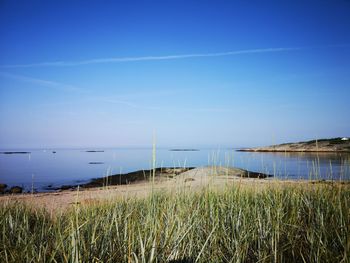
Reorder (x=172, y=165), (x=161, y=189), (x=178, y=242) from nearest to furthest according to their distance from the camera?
(x=178, y=242) < (x=161, y=189) < (x=172, y=165)

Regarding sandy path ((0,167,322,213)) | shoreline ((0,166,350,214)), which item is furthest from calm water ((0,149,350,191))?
sandy path ((0,167,322,213))

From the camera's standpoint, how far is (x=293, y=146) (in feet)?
154

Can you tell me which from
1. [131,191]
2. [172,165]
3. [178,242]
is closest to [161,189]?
[178,242]

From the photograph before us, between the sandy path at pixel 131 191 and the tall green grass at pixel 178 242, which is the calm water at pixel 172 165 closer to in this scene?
the sandy path at pixel 131 191

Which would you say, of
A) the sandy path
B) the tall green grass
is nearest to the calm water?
the sandy path

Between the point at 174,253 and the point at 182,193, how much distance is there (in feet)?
7.43

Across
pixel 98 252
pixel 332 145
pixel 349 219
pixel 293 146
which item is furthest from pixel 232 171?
pixel 293 146

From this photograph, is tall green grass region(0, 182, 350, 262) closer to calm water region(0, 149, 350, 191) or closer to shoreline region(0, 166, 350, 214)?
shoreline region(0, 166, 350, 214)

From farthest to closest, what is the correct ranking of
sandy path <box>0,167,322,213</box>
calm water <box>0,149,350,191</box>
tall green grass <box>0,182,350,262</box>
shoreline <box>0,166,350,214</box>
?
1. calm water <box>0,149,350,191</box>
2. sandy path <box>0,167,322,213</box>
3. shoreline <box>0,166,350,214</box>
4. tall green grass <box>0,182,350,262</box>

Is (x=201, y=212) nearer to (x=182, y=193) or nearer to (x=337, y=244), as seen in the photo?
(x=182, y=193)

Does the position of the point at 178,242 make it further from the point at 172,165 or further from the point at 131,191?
the point at 172,165

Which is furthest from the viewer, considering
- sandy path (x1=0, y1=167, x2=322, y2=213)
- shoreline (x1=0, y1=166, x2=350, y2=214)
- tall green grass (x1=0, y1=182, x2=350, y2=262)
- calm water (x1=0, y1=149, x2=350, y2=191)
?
calm water (x1=0, y1=149, x2=350, y2=191)

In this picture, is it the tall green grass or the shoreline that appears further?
the shoreline

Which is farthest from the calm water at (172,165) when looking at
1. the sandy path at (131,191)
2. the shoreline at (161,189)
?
the sandy path at (131,191)
